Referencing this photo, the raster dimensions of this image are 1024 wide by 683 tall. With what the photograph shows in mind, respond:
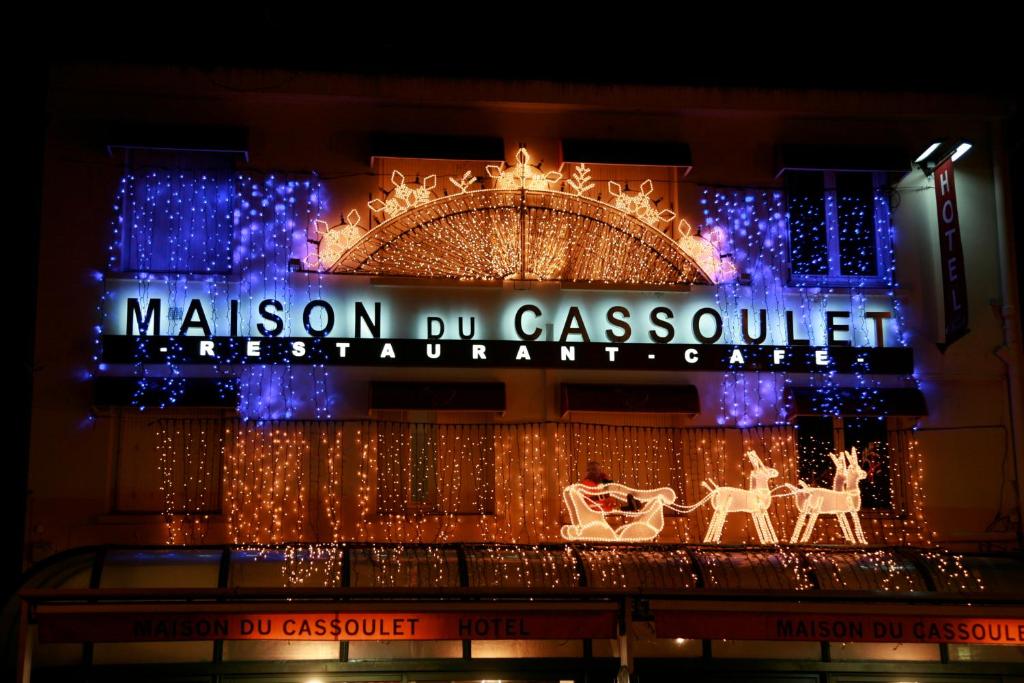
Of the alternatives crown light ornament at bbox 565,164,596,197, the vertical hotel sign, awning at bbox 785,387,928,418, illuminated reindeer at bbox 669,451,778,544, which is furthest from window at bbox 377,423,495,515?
the vertical hotel sign

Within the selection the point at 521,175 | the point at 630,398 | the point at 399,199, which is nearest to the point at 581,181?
the point at 521,175

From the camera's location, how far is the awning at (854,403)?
14.1m

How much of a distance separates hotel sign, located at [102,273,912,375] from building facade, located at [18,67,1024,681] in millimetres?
40

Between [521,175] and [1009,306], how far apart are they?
6534 millimetres

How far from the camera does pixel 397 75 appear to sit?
574 inches

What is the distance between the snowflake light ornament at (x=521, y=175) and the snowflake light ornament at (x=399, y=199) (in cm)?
92

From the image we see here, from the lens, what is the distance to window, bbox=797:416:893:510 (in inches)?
567

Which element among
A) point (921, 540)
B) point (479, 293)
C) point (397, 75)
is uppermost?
point (397, 75)

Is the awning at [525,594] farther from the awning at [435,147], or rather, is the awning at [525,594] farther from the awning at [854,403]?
the awning at [435,147]

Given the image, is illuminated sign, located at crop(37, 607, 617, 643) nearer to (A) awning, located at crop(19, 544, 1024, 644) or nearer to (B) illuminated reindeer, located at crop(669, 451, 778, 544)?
(A) awning, located at crop(19, 544, 1024, 644)

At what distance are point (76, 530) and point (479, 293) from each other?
5.55 meters

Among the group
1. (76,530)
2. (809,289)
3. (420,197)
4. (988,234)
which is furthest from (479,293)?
(988,234)


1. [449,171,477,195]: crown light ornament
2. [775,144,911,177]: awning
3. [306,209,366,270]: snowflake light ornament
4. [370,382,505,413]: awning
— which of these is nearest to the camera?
[370,382,505,413]: awning

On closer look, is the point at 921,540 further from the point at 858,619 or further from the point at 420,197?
the point at 420,197
